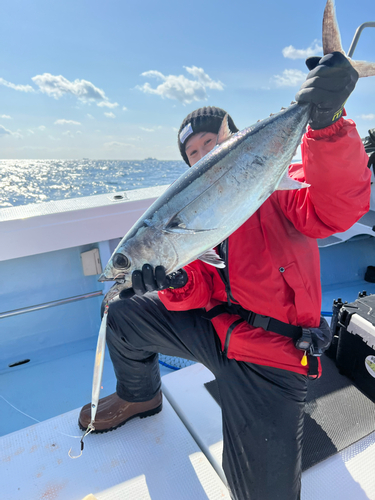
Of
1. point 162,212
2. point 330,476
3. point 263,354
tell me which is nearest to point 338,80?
point 162,212

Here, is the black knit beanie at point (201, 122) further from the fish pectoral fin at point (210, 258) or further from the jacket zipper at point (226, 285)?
the fish pectoral fin at point (210, 258)

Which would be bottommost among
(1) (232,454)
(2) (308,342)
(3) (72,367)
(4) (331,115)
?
(3) (72,367)

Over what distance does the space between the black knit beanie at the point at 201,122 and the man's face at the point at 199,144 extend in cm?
→ 4

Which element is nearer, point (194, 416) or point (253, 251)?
point (253, 251)

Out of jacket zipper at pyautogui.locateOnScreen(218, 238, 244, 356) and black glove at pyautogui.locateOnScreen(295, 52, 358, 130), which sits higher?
black glove at pyautogui.locateOnScreen(295, 52, 358, 130)

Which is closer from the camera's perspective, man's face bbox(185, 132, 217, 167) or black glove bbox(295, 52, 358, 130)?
black glove bbox(295, 52, 358, 130)

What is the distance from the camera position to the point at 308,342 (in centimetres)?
166

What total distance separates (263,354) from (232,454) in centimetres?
58

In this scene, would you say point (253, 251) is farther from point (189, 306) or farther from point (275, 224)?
point (189, 306)

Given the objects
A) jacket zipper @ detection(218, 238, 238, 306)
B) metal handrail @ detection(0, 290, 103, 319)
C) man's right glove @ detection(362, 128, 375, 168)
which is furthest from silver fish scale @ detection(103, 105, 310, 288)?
man's right glove @ detection(362, 128, 375, 168)

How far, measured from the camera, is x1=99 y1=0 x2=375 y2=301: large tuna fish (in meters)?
1.31

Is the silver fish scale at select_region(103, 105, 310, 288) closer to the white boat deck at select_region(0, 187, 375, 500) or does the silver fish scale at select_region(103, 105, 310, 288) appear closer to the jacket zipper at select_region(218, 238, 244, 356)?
the jacket zipper at select_region(218, 238, 244, 356)

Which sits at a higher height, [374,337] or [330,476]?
[374,337]

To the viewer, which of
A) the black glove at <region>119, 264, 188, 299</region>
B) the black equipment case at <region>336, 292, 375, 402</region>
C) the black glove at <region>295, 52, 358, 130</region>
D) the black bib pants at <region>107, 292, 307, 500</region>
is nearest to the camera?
the black glove at <region>295, 52, 358, 130</region>
